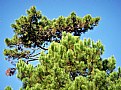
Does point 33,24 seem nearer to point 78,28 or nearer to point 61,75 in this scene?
point 78,28

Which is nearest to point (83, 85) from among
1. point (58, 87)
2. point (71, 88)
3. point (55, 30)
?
point (71, 88)

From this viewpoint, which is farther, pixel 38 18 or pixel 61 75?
pixel 38 18

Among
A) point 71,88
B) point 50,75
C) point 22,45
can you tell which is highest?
point 22,45

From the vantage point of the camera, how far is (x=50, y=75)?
9.44 metres

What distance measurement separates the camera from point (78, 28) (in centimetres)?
1741

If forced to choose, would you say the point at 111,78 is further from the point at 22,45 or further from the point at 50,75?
the point at 22,45

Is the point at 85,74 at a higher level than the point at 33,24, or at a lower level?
lower

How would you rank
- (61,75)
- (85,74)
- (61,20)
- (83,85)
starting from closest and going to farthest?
(83,85) < (61,75) < (85,74) < (61,20)

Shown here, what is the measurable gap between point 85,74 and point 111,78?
1062 mm

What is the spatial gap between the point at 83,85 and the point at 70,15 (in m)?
9.07

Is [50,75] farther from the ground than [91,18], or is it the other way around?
[91,18]

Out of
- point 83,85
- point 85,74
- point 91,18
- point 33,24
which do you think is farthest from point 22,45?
point 83,85

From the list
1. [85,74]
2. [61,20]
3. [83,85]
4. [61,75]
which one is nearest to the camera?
[83,85]

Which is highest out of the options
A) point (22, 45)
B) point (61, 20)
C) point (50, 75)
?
point (61, 20)
